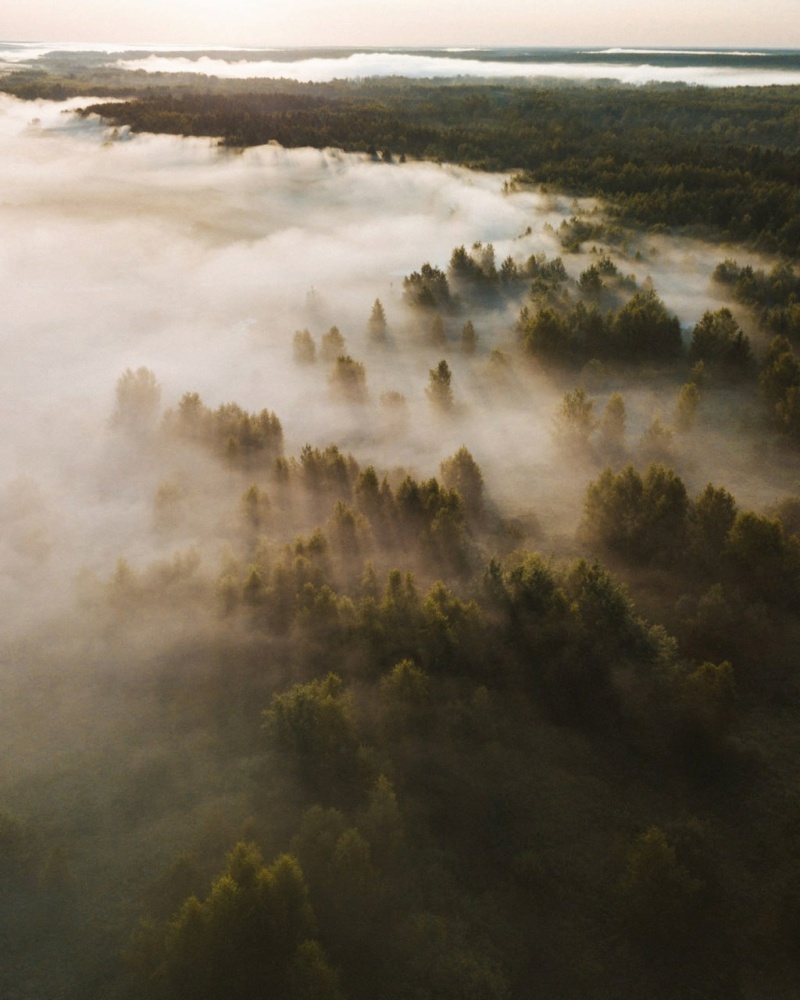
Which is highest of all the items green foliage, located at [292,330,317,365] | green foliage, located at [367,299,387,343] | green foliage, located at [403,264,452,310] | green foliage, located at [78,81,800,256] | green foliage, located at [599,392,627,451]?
green foliage, located at [78,81,800,256]

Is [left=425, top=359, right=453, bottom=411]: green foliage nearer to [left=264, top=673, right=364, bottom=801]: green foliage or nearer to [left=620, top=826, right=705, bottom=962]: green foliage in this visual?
[left=264, top=673, right=364, bottom=801]: green foliage

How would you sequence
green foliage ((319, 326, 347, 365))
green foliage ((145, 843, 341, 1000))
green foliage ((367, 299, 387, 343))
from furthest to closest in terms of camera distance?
green foliage ((367, 299, 387, 343)) → green foliage ((319, 326, 347, 365)) → green foliage ((145, 843, 341, 1000))

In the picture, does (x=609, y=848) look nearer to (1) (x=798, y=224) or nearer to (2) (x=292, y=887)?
(2) (x=292, y=887)

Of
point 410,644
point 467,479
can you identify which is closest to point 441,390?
point 467,479

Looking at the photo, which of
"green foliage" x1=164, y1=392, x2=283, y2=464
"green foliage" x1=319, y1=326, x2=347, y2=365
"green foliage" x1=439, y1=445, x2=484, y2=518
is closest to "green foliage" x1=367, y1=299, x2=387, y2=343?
"green foliage" x1=319, y1=326, x2=347, y2=365

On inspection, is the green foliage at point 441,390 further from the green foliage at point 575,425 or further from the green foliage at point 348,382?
the green foliage at point 575,425

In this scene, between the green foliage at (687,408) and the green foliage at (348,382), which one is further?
the green foliage at (348,382)

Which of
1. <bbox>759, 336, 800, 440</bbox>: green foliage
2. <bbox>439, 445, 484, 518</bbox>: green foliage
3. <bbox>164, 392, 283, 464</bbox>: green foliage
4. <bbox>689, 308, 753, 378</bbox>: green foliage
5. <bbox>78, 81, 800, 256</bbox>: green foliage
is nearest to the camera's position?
<bbox>439, 445, 484, 518</bbox>: green foliage

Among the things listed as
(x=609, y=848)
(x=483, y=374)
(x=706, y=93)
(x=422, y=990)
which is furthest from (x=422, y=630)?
(x=706, y=93)

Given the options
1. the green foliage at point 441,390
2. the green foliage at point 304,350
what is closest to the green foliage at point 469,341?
the green foliage at point 441,390
